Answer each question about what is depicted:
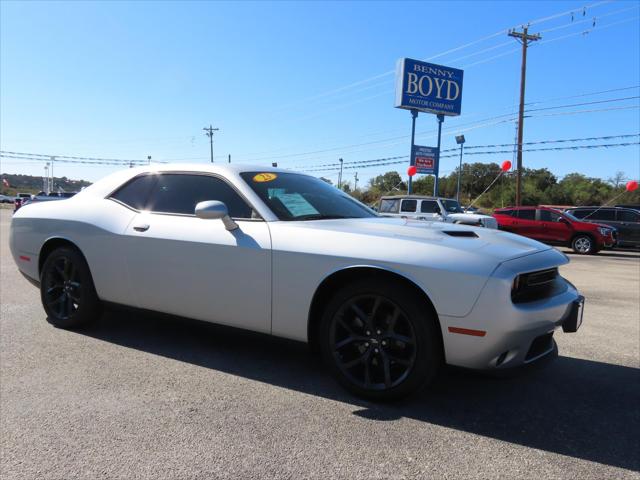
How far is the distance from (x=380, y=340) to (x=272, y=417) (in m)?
0.75

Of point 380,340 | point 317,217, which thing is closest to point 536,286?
point 380,340

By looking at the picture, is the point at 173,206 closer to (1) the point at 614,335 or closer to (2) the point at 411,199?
(1) the point at 614,335

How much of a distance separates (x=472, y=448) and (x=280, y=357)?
1.66 metres

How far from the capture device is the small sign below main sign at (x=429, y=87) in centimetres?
2498

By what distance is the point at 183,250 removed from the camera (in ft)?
11.2

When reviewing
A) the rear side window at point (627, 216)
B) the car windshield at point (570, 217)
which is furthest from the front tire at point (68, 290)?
the rear side window at point (627, 216)

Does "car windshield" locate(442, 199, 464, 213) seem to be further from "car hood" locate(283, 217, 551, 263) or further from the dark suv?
"car hood" locate(283, 217, 551, 263)

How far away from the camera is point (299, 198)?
360cm

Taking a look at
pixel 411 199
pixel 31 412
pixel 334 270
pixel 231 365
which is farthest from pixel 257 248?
pixel 411 199

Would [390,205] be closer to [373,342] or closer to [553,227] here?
[553,227]

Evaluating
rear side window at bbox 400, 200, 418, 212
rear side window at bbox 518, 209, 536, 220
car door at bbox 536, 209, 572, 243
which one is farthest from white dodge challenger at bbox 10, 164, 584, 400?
rear side window at bbox 518, 209, 536, 220

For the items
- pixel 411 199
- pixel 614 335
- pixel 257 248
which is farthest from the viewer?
pixel 411 199

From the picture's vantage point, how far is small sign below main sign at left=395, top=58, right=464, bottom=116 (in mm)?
24984

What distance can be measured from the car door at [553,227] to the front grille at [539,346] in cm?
1458
